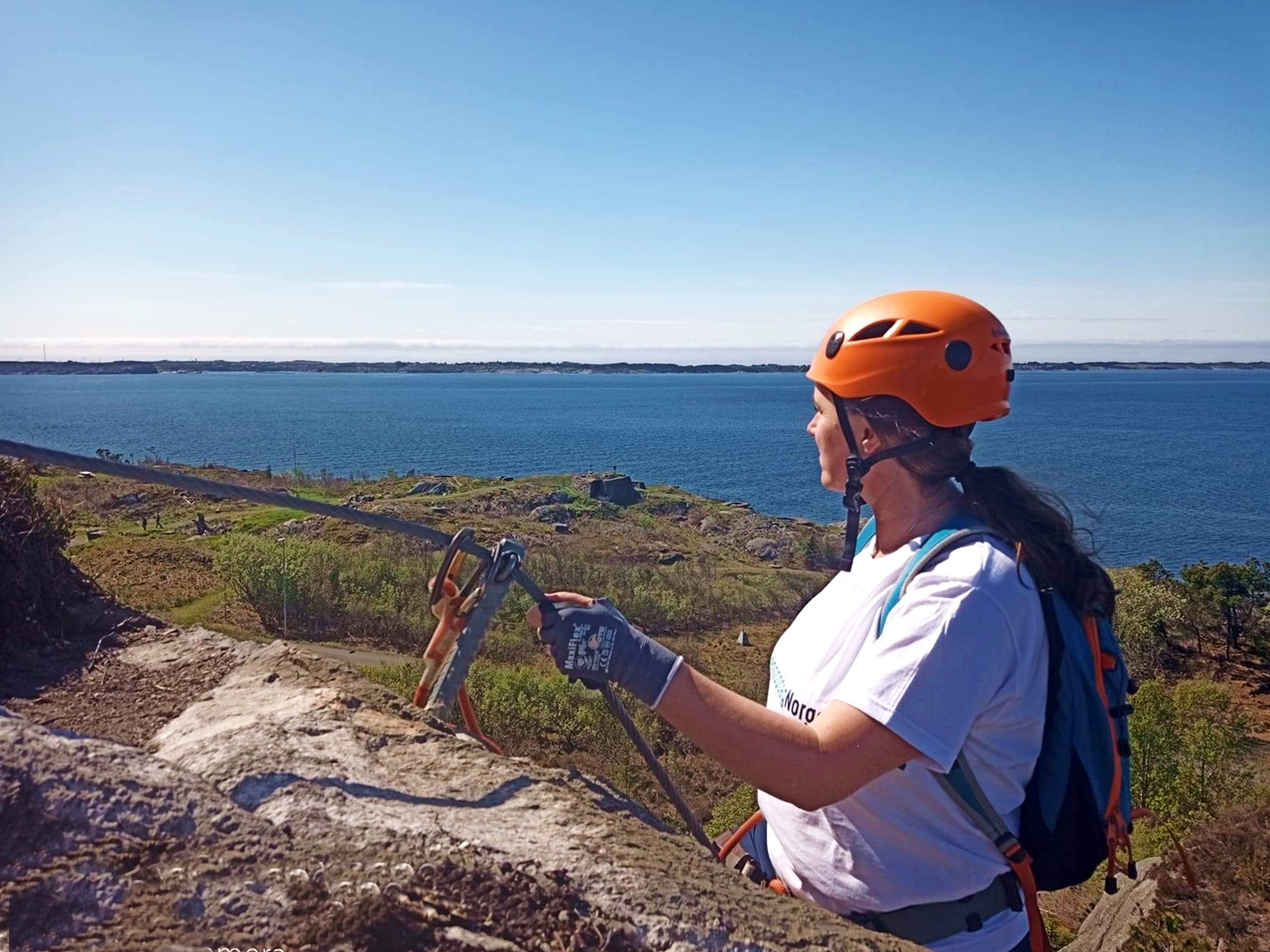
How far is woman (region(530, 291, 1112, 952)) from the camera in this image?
217cm

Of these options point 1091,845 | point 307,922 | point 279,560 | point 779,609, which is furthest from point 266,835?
point 779,609

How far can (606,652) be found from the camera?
2557 millimetres

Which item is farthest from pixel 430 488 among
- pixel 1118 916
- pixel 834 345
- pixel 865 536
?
pixel 834 345

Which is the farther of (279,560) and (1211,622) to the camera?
(1211,622)

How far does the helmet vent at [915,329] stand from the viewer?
2688 millimetres

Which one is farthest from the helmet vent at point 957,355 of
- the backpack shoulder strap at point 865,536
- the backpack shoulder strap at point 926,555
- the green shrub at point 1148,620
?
the green shrub at point 1148,620

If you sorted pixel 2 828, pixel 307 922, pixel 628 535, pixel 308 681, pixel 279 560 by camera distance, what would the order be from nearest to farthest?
pixel 307 922 → pixel 2 828 → pixel 308 681 → pixel 279 560 → pixel 628 535

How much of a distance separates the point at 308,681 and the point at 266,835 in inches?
46.1

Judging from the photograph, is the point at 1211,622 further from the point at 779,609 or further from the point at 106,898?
the point at 106,898

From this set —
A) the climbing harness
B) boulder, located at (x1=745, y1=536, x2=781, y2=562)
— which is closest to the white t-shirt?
the climbing harness

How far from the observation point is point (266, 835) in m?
2.15

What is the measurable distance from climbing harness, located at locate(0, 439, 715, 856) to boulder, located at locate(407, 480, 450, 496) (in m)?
39.3

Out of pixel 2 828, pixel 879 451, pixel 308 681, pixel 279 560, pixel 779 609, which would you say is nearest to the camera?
A: pixel 2 828

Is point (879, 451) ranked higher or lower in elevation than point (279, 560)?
higher
